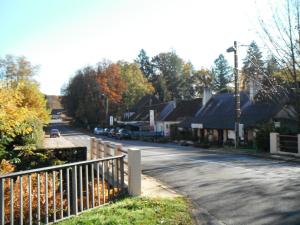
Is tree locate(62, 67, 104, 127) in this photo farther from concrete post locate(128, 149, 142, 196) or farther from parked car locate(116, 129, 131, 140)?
concrete post locate(128, 149, 142, 196)

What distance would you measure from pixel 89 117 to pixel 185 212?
86878 millimetres

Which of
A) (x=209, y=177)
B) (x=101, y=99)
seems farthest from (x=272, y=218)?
(x=101, y=99)

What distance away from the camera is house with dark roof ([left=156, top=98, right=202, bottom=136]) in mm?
61594

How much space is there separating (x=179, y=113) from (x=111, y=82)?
100 ft

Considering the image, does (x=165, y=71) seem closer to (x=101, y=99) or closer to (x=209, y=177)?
(x=101, y=99)

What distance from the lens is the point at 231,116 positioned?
140 ft

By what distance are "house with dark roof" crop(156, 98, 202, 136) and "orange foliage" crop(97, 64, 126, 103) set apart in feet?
80.6

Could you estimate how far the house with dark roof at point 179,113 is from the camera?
202ft

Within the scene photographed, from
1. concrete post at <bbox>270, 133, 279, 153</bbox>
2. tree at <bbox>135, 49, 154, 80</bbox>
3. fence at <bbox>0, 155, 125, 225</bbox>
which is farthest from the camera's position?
tree at <bbox>135, 49, 154, 80</bbox>

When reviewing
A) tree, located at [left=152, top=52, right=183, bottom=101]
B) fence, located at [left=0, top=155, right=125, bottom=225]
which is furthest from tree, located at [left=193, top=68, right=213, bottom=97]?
fence, located at [left=0, top=155, right=125, bottom=225]

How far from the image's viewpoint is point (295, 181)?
12.5 m

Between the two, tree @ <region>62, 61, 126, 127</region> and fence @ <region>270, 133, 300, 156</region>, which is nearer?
fence @ <region>270, 133, 300, 156</region>

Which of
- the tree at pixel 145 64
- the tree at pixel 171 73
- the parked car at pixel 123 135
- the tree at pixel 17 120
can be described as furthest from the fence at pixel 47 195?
the tree at pixel 145 64

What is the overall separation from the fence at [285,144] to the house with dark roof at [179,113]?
34.5m
